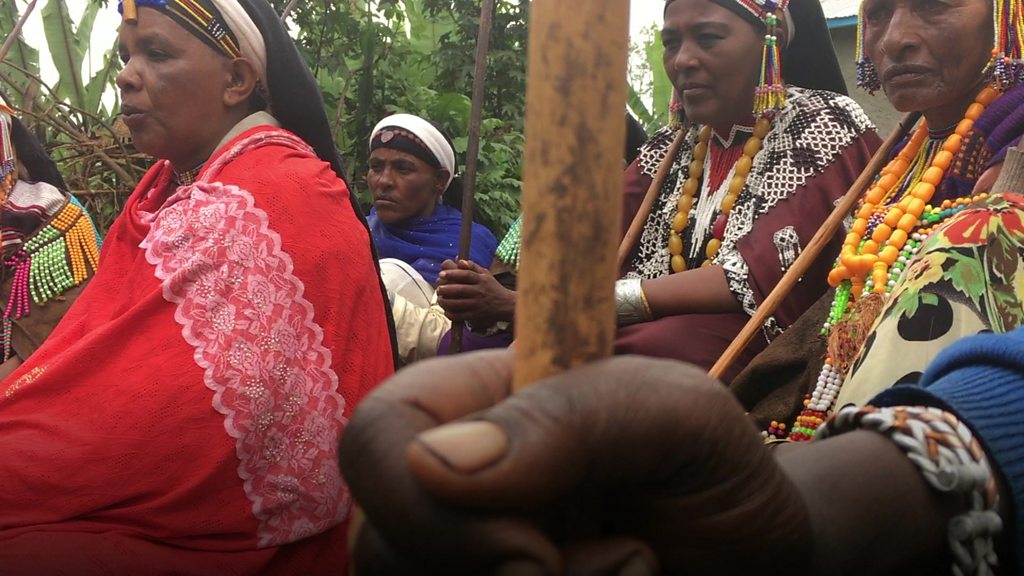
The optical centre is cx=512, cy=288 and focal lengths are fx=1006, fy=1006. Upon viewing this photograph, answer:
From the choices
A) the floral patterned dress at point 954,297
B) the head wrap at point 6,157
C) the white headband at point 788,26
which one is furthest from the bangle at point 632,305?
the head wrap at point 6,157

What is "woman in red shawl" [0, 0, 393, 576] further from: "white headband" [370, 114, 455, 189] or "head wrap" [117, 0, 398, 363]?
"white headband" [370, 114, 455, 189]

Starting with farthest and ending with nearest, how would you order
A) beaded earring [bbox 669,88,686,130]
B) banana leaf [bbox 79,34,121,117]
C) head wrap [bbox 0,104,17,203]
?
banana leaf [bbox 79,34,121,117] → head wrap [bbox 0,104,17,203] → beaded earring [bbox 669,88,686,130]

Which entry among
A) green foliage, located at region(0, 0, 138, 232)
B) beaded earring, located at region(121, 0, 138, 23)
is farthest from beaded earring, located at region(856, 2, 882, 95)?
green foliage, located at region(0, 0, 138, 232)

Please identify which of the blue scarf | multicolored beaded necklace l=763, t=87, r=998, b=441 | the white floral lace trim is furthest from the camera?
the blue scarf

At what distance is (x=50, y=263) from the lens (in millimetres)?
4109

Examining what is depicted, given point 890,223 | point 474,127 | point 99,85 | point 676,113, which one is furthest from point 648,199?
point 99,85

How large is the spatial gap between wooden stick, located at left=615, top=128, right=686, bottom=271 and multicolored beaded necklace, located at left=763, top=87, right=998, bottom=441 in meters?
0.88

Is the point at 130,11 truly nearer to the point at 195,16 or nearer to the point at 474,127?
the point at 195,16

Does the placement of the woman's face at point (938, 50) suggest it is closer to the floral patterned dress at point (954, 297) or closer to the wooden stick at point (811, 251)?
the wooden stick at point (811, 251)

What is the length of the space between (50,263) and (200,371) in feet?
6.48

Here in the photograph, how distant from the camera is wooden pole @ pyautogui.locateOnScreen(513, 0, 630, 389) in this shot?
2.83 ft

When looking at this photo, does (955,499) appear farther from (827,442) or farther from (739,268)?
(739,268)

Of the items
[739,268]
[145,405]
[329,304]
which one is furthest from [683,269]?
[145,405]

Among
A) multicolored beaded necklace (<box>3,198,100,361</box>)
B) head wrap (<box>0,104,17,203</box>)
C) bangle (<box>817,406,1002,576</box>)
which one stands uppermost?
bangle (<box>817,406,1002,576</box>)
